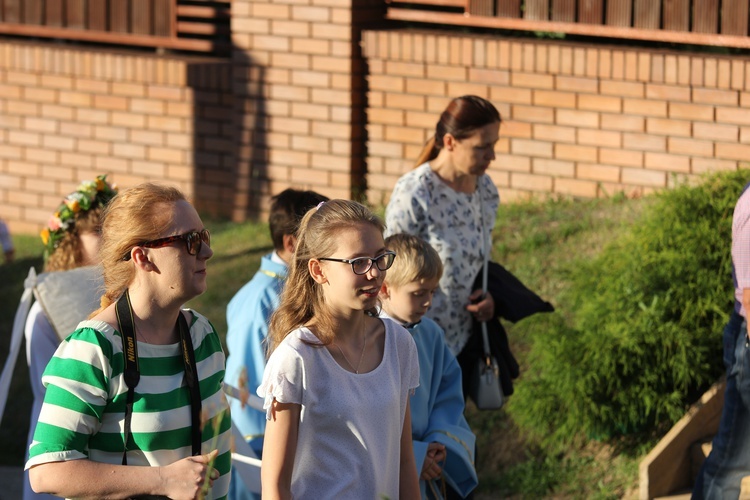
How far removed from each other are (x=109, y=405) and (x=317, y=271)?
2.26 feet

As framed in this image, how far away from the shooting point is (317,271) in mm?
3203

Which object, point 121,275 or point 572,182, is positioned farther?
point 572,182

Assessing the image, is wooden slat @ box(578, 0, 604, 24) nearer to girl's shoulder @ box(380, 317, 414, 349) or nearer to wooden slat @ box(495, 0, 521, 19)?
wooden slat @ box(495, 0, 521, 19)

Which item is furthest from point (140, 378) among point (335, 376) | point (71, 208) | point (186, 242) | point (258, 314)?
point (71, 208)

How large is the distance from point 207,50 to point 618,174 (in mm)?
3375

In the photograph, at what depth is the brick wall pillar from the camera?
809 cm

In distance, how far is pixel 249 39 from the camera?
8398 mm

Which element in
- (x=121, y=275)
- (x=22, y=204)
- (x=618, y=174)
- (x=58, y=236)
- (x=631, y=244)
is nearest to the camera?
(x=121, y=275)

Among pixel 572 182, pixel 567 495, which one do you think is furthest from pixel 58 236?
pixel 572 182

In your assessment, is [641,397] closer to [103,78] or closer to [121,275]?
[121,275]

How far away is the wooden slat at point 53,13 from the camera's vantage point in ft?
31.5

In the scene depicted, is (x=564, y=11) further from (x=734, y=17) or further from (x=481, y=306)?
(x=481, y=306)

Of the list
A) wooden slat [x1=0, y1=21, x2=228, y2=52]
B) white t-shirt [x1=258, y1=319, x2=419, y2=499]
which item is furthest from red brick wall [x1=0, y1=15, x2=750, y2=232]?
white t-shirt [x1=258, y1=319, x2=419, y2=499]

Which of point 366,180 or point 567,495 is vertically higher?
point 366,180
